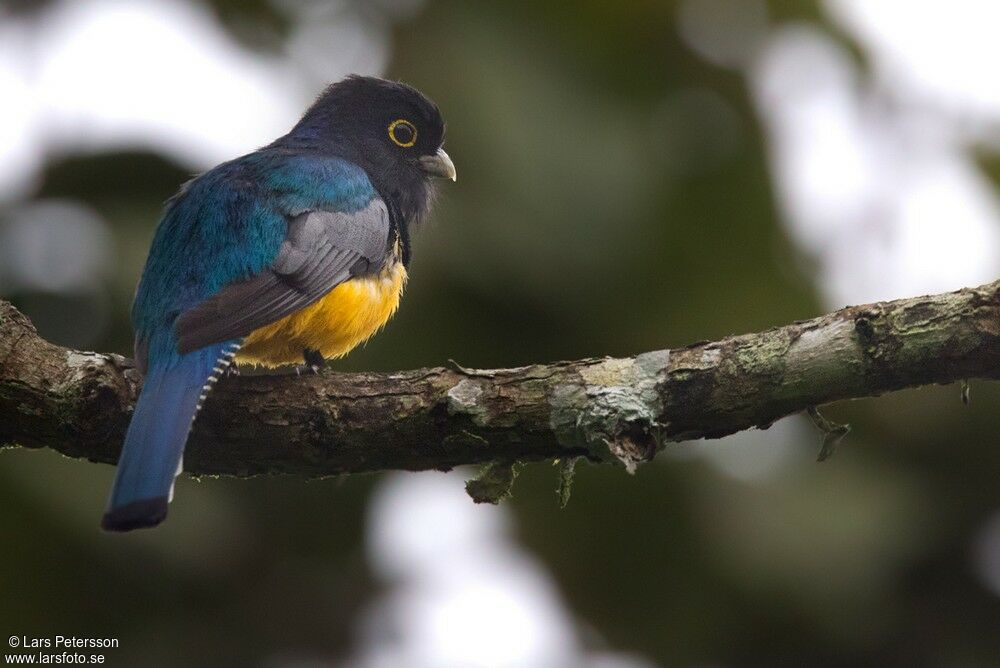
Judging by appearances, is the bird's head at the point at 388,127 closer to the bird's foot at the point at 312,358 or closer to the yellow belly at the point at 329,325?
the yellow belly at the point at 329,325

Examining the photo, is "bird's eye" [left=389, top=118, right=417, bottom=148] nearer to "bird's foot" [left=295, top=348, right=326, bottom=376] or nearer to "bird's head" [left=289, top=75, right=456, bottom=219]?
"bird's head" [left=289, top=75, right=456, bottom=219]

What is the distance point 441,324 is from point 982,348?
14.8 ft

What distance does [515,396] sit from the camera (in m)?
3.85

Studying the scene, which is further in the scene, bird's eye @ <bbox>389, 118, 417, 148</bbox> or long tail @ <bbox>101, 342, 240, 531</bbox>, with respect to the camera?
bird's eye @ <bbox>389, 118, 417, 148</bbox>

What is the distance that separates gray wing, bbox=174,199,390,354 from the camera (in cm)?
436

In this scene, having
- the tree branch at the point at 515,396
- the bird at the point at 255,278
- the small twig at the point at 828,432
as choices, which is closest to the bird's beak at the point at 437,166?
the bird at the point at 255,278

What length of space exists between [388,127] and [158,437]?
287 cm

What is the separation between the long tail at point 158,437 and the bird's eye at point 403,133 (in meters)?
2.28

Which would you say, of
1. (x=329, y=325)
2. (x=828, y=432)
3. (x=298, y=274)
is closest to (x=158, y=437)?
(x=298, y=274)

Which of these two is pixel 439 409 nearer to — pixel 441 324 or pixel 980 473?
pixel 441 324

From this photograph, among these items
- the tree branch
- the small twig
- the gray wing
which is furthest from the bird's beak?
the small twig

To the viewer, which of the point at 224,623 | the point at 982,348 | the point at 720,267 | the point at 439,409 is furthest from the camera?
the point at 720,267

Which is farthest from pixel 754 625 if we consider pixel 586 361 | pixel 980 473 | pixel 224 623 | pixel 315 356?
pixel 586 361

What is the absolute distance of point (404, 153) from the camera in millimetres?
6355
